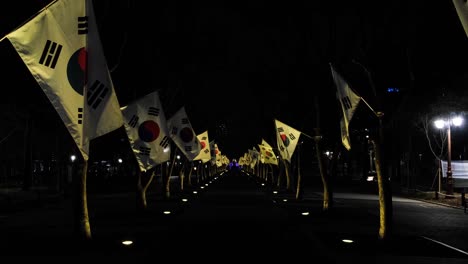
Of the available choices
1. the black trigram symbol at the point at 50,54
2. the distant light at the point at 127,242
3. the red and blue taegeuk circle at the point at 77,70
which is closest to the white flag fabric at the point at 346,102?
the distant light at the point at 127,242

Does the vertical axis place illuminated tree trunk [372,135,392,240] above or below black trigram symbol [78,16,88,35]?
below

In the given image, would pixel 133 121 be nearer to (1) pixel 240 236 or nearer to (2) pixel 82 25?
(1) pixel 240 236

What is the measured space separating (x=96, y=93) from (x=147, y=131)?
684 cm

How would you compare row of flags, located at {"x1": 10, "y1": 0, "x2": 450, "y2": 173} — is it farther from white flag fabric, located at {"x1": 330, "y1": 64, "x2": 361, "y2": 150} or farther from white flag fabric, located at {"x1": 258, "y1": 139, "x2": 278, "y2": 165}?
white flag fabric, located at {"x1": 258, "y1": 139, "x2": 278, "y2": 165}

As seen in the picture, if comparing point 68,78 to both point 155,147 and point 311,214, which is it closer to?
point 155,147

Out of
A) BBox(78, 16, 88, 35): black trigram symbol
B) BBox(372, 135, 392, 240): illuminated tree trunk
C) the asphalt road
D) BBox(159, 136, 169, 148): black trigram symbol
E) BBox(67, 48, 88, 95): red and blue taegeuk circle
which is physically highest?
BBox(78, 16, 88, 35): black trigram symbol

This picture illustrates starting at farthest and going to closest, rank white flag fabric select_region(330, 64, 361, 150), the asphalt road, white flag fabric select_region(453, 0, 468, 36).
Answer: white flag fabric select_region(330, 64, 361, 150)
the asphalt road
white flag fabric select_region(453, 0, 468, 36)

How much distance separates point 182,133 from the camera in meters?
27.5

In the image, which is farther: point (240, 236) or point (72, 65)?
point (240, 236)

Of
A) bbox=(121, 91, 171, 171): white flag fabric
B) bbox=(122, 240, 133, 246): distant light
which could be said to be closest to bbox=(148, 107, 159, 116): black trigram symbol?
bbox=(121, 91, 171, 171): white flag fabric

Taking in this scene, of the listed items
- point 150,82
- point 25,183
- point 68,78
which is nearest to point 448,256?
point 68,78

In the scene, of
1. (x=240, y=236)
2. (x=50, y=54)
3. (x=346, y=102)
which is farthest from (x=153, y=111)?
(x=50, y=54)

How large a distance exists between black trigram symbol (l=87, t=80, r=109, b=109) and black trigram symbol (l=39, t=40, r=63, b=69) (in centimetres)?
90

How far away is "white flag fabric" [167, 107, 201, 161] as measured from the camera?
27250mm
